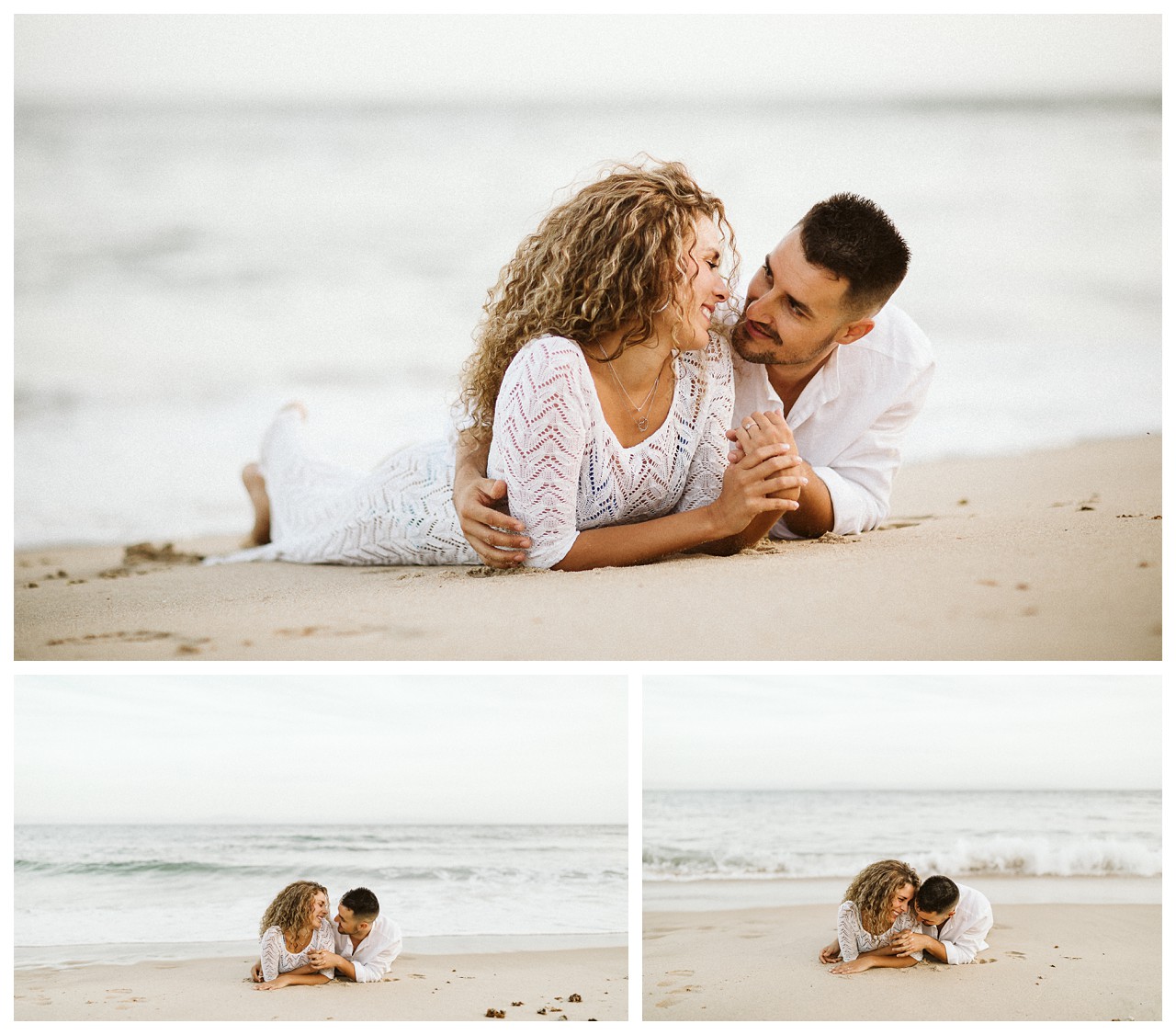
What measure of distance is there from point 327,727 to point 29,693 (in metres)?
0.66

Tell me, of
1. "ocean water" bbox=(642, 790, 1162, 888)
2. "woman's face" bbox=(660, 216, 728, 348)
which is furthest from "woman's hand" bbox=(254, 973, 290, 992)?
"woman's face" bbox=(660, 216, 728, 348)

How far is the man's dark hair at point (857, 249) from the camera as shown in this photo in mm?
2336

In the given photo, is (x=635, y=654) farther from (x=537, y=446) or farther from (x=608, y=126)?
(x=608, y=126)

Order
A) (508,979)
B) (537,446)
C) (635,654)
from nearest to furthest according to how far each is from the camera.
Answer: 1. (537,446)
2. (635,654)
3. (508,979)

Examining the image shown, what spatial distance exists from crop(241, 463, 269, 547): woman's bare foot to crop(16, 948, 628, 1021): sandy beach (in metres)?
1.03

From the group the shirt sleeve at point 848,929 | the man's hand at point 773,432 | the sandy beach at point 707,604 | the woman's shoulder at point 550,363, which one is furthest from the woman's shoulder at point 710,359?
the shirt sleeve at point 848,929

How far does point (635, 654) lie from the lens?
7.55 ft

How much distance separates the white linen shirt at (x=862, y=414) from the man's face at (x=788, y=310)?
12 cm

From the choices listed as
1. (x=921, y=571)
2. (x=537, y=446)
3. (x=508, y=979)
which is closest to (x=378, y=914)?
(x=508, y=979)

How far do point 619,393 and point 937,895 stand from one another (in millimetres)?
1327

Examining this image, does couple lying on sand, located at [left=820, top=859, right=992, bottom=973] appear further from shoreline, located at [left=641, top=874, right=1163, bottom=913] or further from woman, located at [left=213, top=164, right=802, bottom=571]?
woman, located at [left=213, top=164, right=802, bottom=571]

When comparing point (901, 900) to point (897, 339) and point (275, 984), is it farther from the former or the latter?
point (275, 984)

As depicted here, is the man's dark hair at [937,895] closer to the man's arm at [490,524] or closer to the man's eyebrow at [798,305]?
the man's arm at [490,524]

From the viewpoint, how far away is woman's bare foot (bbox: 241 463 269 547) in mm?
2760
